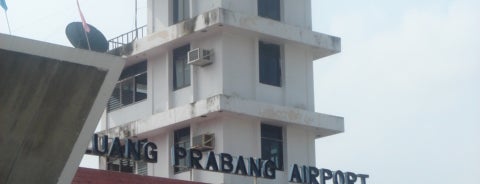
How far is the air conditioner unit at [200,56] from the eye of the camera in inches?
1485

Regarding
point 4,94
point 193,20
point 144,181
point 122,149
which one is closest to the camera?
point 4,94

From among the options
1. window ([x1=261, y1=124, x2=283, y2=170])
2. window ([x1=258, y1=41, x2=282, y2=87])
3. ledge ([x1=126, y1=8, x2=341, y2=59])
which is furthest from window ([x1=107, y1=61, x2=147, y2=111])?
window ([x1=261, y1=124, x2=283, y2=170])

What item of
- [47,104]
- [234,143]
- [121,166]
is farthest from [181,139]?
[47,104]

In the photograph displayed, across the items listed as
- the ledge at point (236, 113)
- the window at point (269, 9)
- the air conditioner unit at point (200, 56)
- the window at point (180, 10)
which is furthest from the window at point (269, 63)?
the window at point (180, 10)

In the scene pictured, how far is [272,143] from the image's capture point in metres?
39.0

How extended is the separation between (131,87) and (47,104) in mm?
19598

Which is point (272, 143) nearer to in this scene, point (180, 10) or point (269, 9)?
point (269, 9)

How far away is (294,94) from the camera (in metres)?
39.4

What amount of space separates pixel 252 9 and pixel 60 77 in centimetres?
1771

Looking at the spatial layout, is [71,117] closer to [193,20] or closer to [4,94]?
[4,94]

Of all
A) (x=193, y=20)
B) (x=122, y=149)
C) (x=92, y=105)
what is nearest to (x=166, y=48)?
(x=193, y=20)

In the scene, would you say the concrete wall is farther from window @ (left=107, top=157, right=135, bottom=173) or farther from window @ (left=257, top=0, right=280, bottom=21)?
window @ (left=257, top=0, right=280, bottom=21)

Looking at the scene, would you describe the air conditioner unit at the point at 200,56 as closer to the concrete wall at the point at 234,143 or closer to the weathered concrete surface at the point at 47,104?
the concrete wall at the point at 234,143

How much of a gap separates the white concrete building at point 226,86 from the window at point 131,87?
0.14 feet
